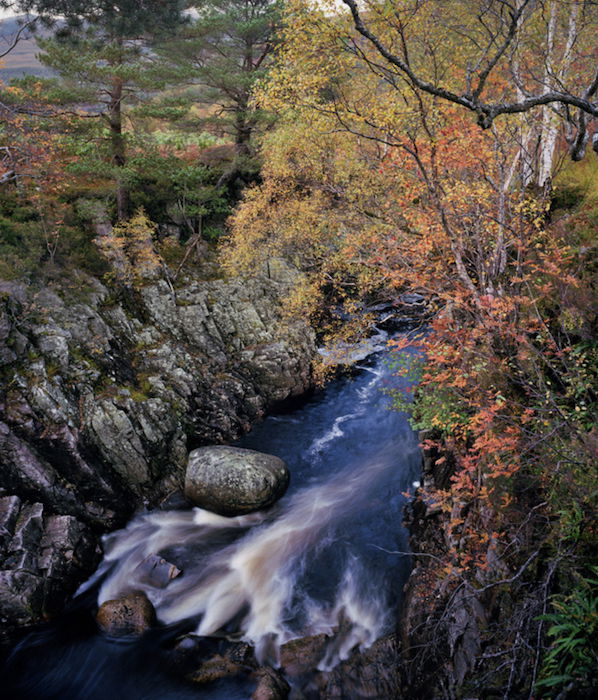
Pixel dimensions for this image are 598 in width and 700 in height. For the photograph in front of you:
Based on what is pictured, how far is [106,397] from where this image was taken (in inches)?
545

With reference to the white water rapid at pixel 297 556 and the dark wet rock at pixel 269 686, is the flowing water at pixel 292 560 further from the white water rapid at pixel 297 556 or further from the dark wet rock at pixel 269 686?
the dark wet rock at pixel 269 686

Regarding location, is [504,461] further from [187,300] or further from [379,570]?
[187,300]

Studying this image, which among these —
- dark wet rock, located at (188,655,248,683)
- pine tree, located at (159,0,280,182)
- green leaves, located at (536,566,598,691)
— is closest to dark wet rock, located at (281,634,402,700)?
dark wet rock, located at (188,655,248,683)

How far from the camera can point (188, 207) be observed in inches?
829

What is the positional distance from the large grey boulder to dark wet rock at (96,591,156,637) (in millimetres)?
3408

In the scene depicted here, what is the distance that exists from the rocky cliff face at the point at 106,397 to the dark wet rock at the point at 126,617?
1.54m

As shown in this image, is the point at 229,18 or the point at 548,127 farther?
the point at 229,18

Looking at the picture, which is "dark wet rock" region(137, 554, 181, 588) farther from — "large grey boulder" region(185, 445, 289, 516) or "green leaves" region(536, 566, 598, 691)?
"green leaves" region(536, 566, 598, 691)

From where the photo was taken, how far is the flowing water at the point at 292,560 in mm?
9570

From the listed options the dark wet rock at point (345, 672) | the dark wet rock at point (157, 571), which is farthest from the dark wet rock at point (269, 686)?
the dark wet rock at point (157, 571)

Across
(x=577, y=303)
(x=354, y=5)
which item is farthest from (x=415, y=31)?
(x=577, y=303)

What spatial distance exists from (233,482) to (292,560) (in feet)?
9.84

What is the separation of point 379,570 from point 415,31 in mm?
13846

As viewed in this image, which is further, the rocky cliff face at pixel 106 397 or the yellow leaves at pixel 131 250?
the yellow leaves at pixel 131 250
